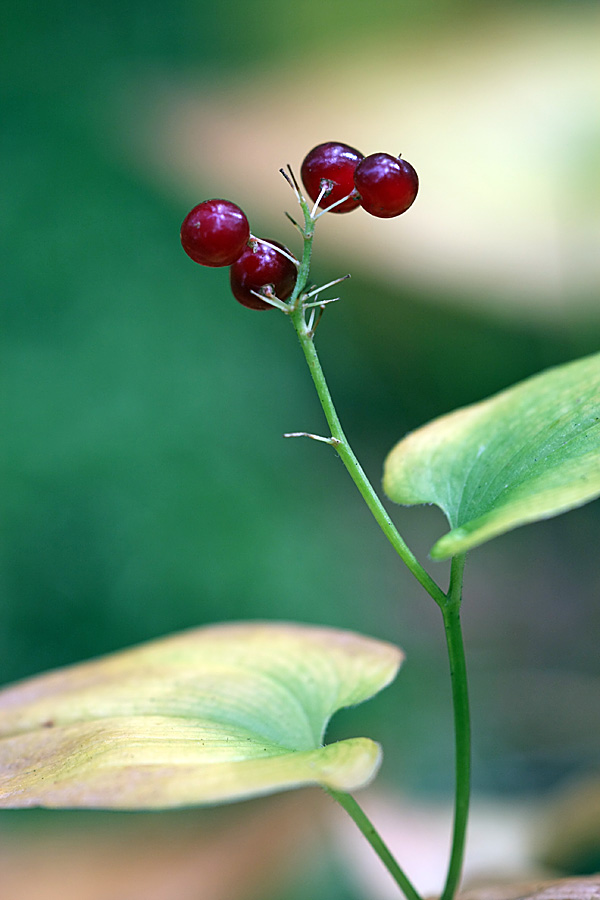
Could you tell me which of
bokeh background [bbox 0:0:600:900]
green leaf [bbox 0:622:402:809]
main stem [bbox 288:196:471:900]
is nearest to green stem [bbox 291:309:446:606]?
main stem [bbox 288:196:471:900]

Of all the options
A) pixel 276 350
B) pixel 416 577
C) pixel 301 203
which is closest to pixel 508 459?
pixel 416 577

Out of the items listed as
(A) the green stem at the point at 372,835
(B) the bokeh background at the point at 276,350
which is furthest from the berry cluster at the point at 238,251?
(B) the bokeh background at the point at 276,350

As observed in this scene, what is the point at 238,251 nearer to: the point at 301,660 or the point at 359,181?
the point at 359,181

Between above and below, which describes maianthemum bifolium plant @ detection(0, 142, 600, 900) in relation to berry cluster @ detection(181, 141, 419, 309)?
below

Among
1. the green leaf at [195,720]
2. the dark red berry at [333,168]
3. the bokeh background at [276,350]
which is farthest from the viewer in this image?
the bokeh background at [276,350]

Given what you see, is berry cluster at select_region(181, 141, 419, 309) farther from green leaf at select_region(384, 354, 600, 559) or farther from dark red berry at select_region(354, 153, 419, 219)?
green leaf at select_region(384, 354, 600, 559)

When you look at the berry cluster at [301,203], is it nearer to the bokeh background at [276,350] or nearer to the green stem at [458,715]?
the green stem at [458,715]
